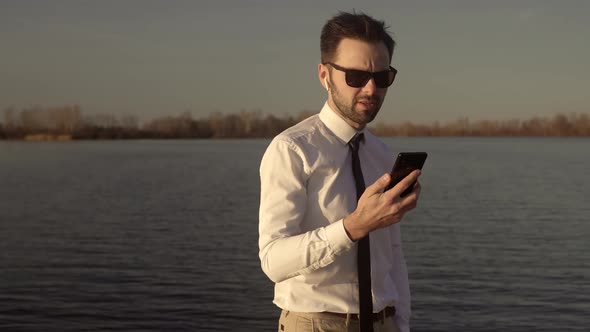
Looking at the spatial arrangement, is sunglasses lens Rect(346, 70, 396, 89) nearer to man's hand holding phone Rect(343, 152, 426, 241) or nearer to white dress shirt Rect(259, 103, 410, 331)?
white dress shirt Rect(259, 103, 410, 331)

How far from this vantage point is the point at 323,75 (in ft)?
12.8

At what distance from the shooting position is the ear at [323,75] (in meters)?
3.87

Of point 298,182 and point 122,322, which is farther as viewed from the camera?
point 122,322

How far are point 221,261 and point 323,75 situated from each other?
83.9ft

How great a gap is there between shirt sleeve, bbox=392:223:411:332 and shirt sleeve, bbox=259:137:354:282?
59cm

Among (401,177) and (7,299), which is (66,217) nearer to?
(7,299)

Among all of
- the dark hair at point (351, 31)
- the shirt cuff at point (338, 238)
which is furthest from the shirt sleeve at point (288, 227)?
the dark hair at point (351, 31)

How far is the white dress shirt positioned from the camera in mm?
3398

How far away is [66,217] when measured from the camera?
43594 mm

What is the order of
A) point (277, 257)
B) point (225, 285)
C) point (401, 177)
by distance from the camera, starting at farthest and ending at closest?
point (225, 285) < point (277, 257) < point (401, 177)

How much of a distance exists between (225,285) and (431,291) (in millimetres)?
6109

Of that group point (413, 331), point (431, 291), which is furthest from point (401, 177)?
point (431, 291)

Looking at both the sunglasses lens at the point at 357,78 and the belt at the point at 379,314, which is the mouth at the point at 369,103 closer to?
the sunglasses lens at the point at 357,78

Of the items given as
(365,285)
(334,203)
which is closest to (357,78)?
(334,203)
